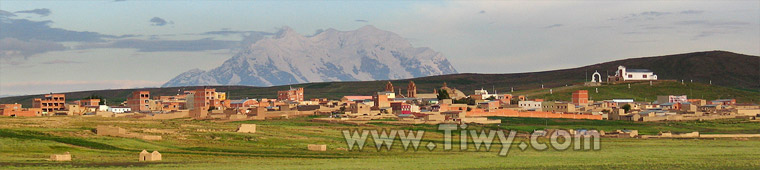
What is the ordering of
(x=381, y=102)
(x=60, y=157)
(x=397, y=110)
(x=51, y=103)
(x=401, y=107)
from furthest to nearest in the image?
(x=381, y=102)
(x=51, y=103)
(x=401, y=107)
(x=397, y=110)
(x=60, y=157)

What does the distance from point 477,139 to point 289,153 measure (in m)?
32.6

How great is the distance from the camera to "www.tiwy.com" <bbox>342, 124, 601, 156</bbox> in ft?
→ 305

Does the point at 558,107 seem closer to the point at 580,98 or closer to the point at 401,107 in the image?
the point at 580,98

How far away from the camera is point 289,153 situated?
7888cm

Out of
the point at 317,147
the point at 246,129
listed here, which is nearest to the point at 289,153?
the point at 317,147

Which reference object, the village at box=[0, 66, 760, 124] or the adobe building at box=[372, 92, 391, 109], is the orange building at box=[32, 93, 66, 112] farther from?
the adobe building at box=[372, 92, 391, 109]

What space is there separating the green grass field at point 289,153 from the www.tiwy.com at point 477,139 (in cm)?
124

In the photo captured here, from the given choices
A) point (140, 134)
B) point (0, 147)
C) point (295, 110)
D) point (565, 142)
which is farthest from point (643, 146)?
point (295, 110)

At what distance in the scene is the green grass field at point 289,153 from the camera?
216ft

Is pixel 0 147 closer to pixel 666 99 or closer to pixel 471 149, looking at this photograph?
pixel 471 149

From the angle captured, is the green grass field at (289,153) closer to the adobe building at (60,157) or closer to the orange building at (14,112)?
the adobe building at (60,157)

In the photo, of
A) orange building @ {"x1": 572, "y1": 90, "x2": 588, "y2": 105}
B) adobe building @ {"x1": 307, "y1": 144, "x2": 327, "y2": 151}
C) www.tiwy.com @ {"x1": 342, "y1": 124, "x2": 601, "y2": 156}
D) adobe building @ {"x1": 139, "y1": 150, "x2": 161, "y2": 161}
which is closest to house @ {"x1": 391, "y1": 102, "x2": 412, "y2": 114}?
www.tiwy.com @ {"x1": 342, "y1": 124, "x2": 601, "y2": 156}

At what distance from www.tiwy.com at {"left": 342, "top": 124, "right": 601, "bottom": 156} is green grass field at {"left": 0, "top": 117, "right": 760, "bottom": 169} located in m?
1.24

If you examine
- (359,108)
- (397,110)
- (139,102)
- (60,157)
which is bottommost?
(60,157)
